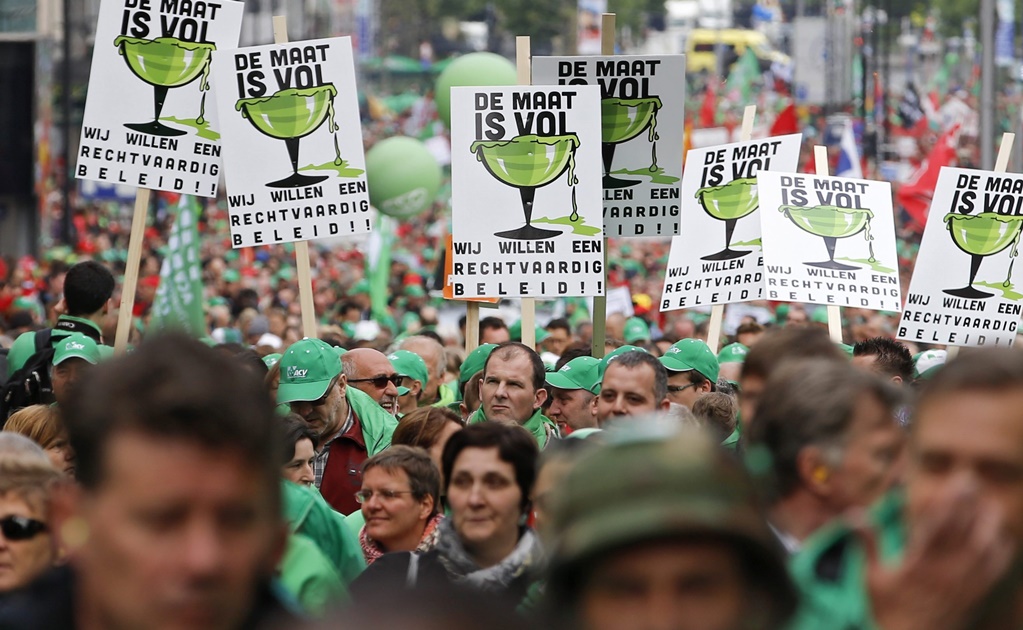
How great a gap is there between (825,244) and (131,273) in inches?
161

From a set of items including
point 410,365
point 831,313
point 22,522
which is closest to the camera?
point 22,522

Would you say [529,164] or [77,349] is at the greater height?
[529,164]

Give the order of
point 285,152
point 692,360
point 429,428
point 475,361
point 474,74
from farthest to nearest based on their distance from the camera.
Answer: point 474,74 < point 285,152 < point 475,361 < point 692,360 < point 429,428

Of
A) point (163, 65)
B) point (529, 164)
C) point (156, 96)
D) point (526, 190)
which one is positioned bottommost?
point (526, 190)

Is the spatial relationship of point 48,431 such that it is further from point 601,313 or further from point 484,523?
point 601,313

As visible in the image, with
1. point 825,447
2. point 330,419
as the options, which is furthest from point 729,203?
point 825,447

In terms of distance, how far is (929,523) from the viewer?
2320 mm

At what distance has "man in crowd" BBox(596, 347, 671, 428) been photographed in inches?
259

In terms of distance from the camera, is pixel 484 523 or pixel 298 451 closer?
pixel 484 523

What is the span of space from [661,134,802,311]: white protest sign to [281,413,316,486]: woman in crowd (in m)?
4.98

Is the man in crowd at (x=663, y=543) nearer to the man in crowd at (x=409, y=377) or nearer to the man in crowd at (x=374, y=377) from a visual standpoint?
the man in crowd at (x=374, y=377)

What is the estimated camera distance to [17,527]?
13.1ft

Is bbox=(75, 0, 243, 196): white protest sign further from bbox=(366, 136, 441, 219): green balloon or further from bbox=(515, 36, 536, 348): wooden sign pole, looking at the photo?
bbox=(366, 136, 441, 219): green balloon

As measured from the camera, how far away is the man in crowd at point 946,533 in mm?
2309
